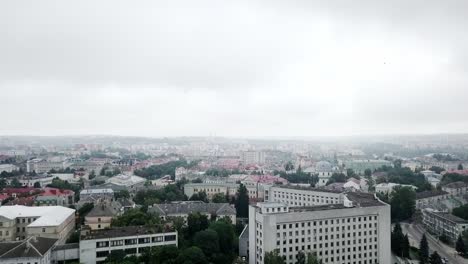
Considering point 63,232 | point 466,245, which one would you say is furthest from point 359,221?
point 63,232

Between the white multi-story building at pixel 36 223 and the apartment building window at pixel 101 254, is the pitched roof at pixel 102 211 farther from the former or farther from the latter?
the apartment building window at pixel 101 254

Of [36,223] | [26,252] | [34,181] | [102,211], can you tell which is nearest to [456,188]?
[102,211]

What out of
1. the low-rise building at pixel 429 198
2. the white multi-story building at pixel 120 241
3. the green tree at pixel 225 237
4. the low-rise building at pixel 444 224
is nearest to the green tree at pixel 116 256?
the white multi-story building at pixel 120 241

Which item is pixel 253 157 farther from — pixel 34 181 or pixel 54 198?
pixel 54 198

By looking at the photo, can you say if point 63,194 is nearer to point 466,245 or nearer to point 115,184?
point 115,184

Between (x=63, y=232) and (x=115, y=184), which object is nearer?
(x=63, y=232)

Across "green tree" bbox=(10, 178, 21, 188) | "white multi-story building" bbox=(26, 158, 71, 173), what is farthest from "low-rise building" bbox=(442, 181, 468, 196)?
"white multi-story building" bbox=(26, 158, 71, 173)

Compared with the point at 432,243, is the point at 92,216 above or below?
above
